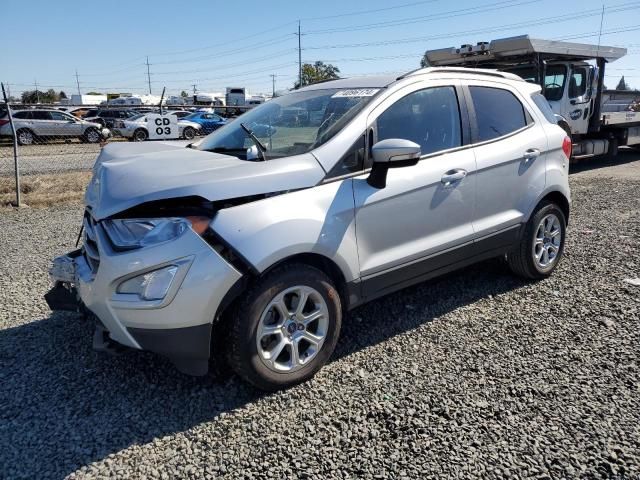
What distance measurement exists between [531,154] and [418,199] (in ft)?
4.71

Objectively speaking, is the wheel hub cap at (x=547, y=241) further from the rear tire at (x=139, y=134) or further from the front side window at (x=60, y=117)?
the front side window at (x=60, y=117)

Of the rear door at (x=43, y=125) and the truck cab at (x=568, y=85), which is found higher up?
the truck cab at (x=568, y=85)

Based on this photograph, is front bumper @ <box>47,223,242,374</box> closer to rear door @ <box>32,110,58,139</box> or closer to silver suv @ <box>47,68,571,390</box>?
silver suv @ <box>47,68,571,390</box>

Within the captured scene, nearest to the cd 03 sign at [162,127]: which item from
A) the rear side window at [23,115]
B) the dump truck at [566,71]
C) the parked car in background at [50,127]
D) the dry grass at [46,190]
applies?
the dry grass at [46,190]

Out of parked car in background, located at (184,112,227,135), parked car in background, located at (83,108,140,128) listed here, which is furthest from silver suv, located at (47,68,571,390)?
parked car in background, located at (184,112,227,135)

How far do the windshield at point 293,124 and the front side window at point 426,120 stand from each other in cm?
22

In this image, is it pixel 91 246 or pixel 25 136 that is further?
pixel 25 136

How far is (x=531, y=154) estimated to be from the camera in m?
4.30

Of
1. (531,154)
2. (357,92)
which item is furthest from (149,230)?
(531,154)

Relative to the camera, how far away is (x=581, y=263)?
5.21 metres

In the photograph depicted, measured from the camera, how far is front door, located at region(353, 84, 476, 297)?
3.31 metres

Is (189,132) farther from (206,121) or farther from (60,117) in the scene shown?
(60,117)

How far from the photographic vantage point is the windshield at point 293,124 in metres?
3.35

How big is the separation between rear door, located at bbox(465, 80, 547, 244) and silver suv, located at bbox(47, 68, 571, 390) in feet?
0.05
